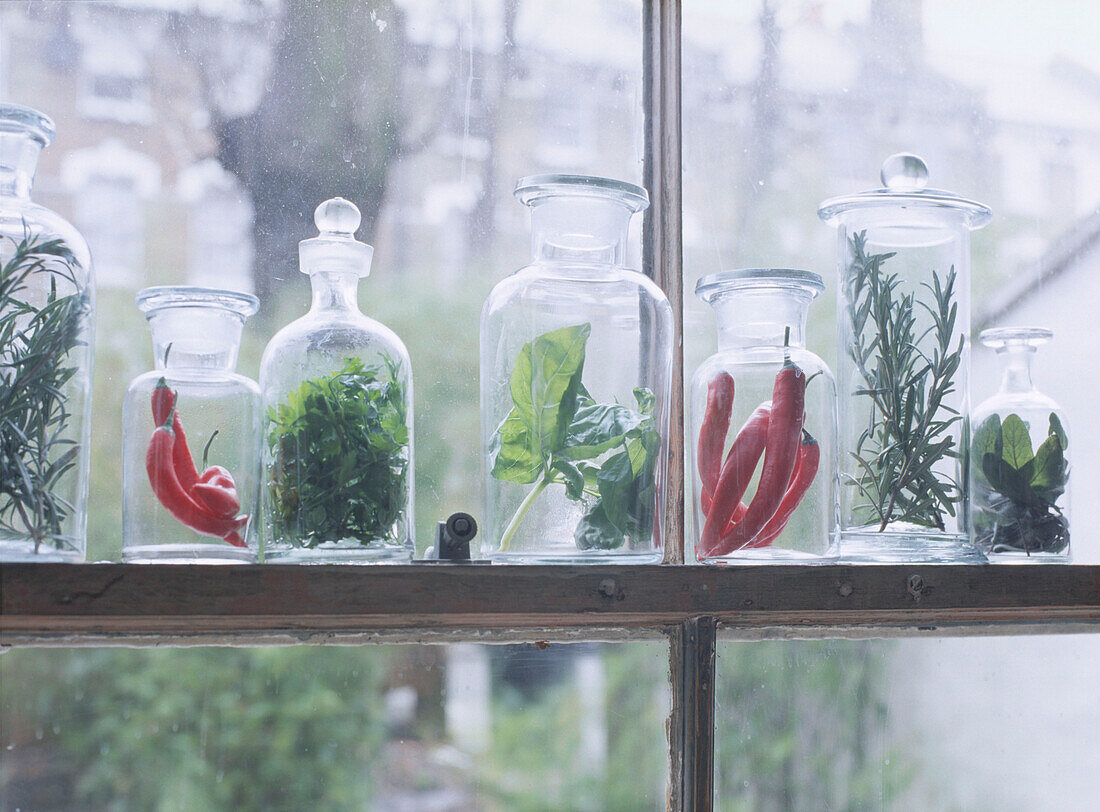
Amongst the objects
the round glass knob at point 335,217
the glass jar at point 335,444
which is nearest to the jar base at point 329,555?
the glass jar at point 335,444

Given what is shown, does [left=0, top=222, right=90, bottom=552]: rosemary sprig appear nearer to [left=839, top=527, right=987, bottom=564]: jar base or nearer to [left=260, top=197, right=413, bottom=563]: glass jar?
[left=260, top=197, right=413, bottom=563]: glass jar

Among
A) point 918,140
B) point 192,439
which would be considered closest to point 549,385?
point 192,439

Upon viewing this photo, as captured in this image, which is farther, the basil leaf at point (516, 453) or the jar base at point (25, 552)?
the basil leaf at point (516, 453)

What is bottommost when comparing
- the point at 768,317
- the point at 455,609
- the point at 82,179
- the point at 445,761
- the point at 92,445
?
the point at 445,761

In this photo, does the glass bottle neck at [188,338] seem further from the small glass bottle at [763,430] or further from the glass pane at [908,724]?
the glass pane at [908,724]


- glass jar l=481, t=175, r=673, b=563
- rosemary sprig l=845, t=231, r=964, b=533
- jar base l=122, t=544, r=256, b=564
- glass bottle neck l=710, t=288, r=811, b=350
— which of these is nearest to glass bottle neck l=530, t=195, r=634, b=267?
glass jar l=481, t=175, r=673, b=563

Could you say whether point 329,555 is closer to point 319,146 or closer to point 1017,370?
point 319,146

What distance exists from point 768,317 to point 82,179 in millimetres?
564

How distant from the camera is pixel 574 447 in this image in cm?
72

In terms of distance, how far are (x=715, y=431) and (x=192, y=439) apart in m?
0.39

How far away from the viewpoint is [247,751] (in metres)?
0.79

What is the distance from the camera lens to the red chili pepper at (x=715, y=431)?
31.1 inches

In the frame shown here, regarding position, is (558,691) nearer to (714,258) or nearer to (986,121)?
(714,258)

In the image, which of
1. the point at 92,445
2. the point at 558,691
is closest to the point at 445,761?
the point at 558,691
